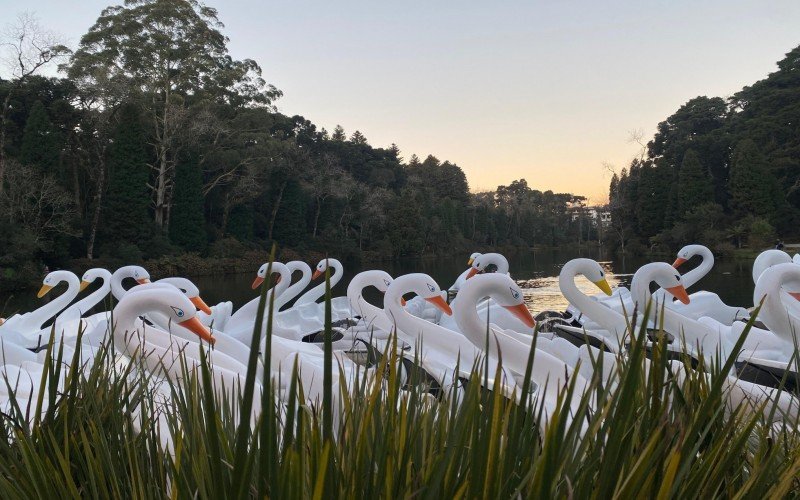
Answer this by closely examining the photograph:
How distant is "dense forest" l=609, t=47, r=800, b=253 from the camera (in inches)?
1184

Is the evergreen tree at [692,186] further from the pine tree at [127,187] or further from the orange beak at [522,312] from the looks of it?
the orange beak at [522,312]

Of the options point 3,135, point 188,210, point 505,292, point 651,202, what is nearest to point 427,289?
point 505,292

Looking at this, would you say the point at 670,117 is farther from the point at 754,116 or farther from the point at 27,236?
the point at 27,236

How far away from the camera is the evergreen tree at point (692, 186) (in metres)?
33.0

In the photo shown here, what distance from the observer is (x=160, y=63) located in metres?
25.8

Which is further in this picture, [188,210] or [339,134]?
[339,134]

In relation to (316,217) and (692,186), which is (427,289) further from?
(692,186)

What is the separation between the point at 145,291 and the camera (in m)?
3.29

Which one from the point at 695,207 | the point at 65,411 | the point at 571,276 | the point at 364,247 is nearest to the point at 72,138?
the point at 364,247

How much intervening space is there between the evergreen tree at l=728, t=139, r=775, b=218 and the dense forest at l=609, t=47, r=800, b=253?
0.14 ft

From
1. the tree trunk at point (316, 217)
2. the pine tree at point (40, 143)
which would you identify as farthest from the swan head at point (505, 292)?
the tree trunk at point (316, 217)

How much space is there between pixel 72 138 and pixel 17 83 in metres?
2.59

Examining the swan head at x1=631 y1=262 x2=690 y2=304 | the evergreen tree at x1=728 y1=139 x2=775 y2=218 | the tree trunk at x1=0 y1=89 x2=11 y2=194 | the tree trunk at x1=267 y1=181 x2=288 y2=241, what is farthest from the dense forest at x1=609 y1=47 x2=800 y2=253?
the tree trunk at x1=0 y1=89 x2=11 y2=194

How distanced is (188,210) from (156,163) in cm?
231
